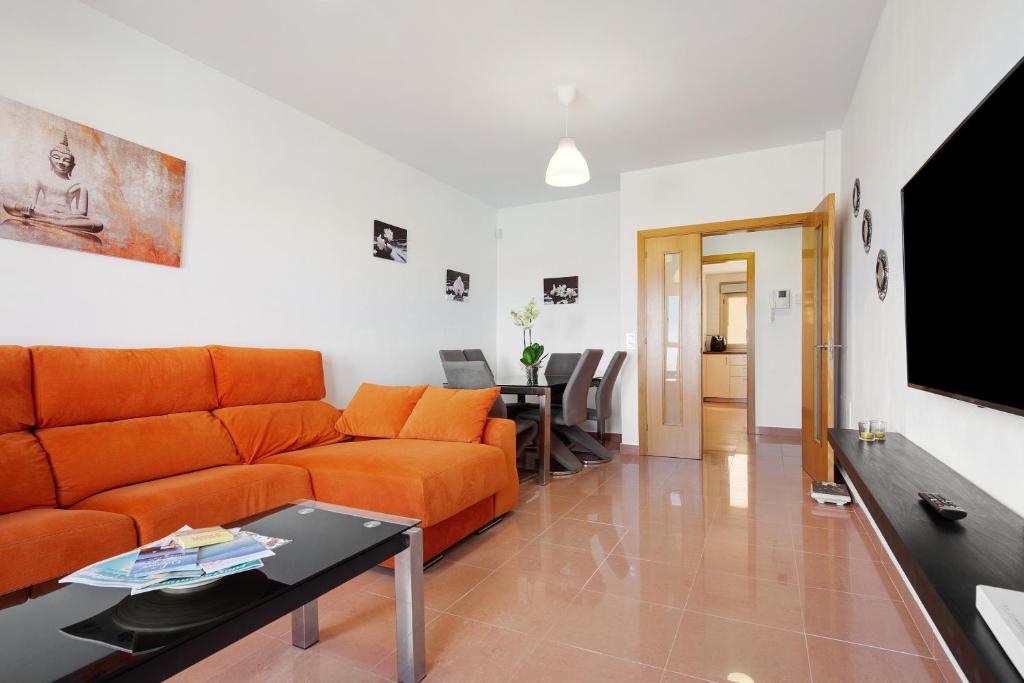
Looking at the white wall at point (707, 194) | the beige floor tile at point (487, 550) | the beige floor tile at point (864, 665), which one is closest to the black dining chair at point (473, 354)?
the white wall at point (707, 194)

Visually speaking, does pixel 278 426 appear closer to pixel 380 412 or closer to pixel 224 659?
pixel 380 412

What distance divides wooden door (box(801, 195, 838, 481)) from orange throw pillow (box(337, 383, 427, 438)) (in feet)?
8.81

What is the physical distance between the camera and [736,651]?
5.50 ft

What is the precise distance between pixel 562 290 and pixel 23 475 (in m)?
4.73

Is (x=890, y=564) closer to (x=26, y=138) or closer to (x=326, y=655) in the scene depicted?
(x=326, y=655)

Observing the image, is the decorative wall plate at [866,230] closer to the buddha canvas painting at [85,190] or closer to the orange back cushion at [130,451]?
the orange back cushion at [130,451]

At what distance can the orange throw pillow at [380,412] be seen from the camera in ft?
10.6

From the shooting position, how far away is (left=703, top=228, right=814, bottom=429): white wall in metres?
5.77

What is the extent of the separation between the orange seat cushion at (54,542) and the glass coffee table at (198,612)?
0.52 meters

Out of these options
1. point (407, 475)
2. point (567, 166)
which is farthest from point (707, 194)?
point (407, 475)

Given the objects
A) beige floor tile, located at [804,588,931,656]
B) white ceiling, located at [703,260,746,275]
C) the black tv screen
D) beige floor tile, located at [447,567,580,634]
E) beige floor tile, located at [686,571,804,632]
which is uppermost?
white ceiling, located at [703,260,746,275]

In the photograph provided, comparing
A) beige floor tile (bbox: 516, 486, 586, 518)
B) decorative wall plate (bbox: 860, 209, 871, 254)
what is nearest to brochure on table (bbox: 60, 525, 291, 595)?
beige floor tile (bbox: 516, 486, 586, 518)

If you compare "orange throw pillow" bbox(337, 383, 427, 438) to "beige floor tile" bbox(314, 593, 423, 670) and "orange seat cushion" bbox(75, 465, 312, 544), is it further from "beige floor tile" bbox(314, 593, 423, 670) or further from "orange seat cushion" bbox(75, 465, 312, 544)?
"beige floor tile" bbox(314, 593, 423, 670)

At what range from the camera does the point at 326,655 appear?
5.51 ft
